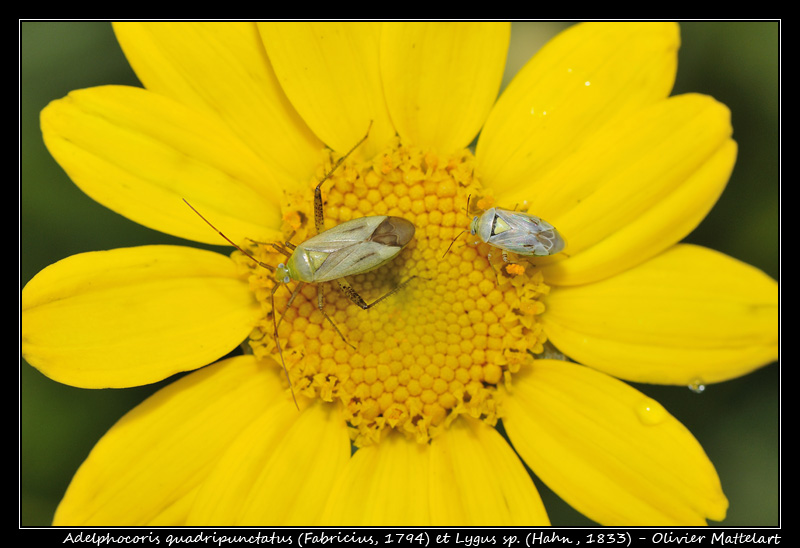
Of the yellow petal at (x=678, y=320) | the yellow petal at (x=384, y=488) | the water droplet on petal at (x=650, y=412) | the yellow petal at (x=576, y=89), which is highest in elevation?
the yellow petal at (x=576, y=89)

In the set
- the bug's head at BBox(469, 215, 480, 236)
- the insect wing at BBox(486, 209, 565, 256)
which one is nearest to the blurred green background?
the insect wing at BBox(486, 209, 565, 256)

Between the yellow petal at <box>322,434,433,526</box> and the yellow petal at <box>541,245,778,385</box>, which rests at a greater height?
the yellow petal at <box>541,245,778,385</box>

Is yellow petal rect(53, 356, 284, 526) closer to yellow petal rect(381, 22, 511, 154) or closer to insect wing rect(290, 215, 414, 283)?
insect wing rect(290, 215, 414, 283)

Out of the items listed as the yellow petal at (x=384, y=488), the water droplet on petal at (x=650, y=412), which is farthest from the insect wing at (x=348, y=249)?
the water droplet on petal at (x=650, y=412)

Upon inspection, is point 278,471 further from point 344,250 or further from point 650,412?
point 650,412

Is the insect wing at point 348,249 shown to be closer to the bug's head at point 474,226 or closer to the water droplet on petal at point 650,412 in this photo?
the bug's head at point 474,226

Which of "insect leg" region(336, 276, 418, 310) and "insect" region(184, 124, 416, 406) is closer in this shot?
"insect" region(184, 124, 416, 406)

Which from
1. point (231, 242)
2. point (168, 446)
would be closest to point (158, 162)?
point (231, 242)

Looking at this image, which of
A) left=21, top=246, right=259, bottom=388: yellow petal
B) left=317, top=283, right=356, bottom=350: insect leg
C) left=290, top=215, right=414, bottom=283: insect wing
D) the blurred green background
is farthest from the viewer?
the blurred green background
